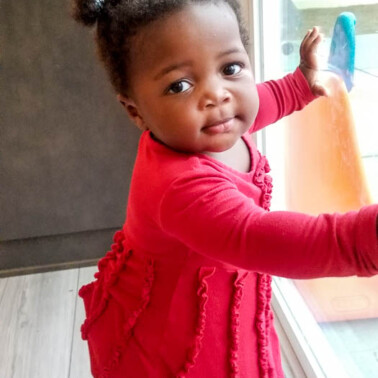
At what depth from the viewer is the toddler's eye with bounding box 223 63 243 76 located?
597mm

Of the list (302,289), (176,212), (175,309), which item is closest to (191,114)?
(176,212)

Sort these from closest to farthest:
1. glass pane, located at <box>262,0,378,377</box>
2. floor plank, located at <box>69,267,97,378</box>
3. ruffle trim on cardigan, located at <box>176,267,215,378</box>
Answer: ruffle trim on cardigan, located at <box>176,267,215,378</box>, glass pane, located at <box>262,0,378,377</box>, floor plank, located at <box>69,267,97,378</box>

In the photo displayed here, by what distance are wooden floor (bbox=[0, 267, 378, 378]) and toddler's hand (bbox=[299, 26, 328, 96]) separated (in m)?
0.63

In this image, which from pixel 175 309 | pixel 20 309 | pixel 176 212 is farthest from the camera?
pixel 20 309

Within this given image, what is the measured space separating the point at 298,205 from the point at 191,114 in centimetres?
79

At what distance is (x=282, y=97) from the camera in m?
0.80

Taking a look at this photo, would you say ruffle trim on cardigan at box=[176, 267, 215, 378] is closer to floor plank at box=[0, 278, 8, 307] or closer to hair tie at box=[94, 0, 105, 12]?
hair tie at box=[94, 0, 105, 12]

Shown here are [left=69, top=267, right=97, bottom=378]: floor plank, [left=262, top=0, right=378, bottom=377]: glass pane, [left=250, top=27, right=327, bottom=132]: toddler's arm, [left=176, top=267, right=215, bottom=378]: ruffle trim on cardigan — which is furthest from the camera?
[left=69, top=267, right=97, bottom=378]: floor plank

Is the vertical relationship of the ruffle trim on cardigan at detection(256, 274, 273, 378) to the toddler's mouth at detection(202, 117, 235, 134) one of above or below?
below

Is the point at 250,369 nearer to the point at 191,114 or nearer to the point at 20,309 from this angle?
the point at 191,114

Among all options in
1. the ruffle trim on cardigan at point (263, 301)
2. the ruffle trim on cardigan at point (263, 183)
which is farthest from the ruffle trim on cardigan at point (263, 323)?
the ruffle trim on cardigan at point (263, 183)

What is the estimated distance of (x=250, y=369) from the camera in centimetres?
71

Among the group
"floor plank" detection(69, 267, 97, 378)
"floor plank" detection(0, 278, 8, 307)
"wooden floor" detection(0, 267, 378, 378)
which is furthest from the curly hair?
"floor plank" detection(0, 278, 8, 307)

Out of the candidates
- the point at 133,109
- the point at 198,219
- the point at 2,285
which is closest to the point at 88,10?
the point at 133,109
